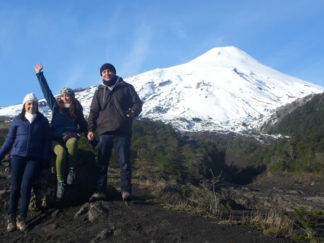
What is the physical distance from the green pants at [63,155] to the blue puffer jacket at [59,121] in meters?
0.20

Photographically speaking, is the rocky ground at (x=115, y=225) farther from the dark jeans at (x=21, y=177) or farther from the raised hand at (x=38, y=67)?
the raised hand at (x=38, y=67)

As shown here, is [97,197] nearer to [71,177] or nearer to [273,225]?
[71,177]

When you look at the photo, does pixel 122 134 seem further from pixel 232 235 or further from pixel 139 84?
pixel 139 84

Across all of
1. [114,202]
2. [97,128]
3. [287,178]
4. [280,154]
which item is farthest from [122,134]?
[280,154]

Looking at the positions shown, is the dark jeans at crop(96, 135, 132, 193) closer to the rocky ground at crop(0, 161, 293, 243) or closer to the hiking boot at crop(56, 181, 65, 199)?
the rocky ground at crop(0, 161, 293, 243)

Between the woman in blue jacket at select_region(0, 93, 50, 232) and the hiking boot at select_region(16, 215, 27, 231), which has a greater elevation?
the woman in blue jacket at select_region(0, 93, 50, 232)

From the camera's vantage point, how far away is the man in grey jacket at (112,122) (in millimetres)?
4816

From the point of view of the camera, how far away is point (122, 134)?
16.0ft

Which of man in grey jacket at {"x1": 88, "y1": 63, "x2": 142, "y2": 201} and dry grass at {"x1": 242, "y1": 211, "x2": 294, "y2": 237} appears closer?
dry grass at {"x1": 242, "y1": 211, "x2": 294, "y2": 237}

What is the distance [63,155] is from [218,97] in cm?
17894

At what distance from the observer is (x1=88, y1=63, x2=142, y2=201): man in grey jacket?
482 cm

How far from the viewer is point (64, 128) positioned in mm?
4875

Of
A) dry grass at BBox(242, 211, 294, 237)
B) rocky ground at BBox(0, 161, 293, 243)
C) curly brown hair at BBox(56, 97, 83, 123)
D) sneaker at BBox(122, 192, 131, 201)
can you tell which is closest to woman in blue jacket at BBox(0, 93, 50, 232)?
rocky ground at BBox(0, 161, 293, 243)

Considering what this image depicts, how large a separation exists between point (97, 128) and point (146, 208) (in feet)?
4.62
